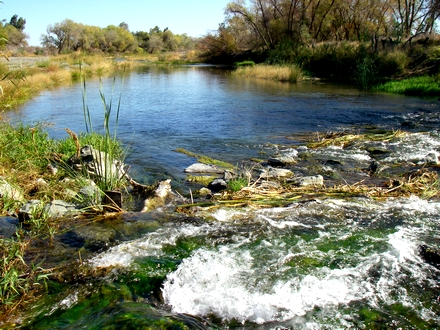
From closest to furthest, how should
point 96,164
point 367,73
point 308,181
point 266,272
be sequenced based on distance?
point 266,272 → point 96,164 → point 308,181 → point 367,73

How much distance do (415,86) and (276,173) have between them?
17.3m

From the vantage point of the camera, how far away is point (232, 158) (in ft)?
32.6

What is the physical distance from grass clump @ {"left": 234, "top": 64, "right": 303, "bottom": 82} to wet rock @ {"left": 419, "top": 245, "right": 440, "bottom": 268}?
26207 millimetres

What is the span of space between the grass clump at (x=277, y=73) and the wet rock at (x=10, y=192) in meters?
26.2

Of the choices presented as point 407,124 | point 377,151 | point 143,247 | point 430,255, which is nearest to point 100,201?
point 143,247

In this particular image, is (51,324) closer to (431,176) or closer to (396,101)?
(431,176)

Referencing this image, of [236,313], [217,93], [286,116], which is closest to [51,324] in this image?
[236,313]

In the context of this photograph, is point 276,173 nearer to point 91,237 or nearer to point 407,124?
point 91,237

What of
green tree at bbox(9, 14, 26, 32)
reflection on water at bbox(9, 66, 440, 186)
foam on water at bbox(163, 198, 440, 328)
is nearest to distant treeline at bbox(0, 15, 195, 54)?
green tree at bbox(9, 14, 26, 32)

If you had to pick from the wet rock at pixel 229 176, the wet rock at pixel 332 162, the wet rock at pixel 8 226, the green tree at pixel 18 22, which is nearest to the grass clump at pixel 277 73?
the wet rock at pixel 332 162

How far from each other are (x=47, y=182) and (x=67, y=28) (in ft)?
272

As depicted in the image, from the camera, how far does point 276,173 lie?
26.2ft

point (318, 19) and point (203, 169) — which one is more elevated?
point (318, 19)

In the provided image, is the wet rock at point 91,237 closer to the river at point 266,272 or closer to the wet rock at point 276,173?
the river at point 266,272
